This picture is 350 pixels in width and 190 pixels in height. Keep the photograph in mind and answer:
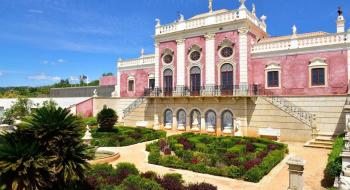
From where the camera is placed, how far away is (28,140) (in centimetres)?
714

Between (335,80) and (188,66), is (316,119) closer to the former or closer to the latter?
(335,80)

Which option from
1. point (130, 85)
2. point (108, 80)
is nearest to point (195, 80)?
point (130, 85)

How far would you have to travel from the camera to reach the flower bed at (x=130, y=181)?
9539 millimetres

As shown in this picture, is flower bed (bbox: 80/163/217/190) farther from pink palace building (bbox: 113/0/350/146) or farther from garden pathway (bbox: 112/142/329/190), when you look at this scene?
pink palace building (bbox: 113/0/350/146)

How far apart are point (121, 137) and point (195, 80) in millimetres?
9463

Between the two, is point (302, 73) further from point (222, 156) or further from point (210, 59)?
point (222, 156)

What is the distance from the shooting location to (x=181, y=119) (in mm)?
26469

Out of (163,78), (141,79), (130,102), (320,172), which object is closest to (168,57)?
(163,78)

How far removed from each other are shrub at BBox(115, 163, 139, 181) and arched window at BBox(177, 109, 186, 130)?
14.4m

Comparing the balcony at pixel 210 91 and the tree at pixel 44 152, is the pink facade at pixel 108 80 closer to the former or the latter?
the balcony at pixel 210 91

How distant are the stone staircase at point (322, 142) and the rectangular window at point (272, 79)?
5494 millimetres

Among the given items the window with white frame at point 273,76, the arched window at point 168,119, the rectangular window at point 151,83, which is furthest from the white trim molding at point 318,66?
the rectangular window at point 151,83

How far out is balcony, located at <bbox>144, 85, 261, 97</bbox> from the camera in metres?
23.2

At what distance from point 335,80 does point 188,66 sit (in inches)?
484
